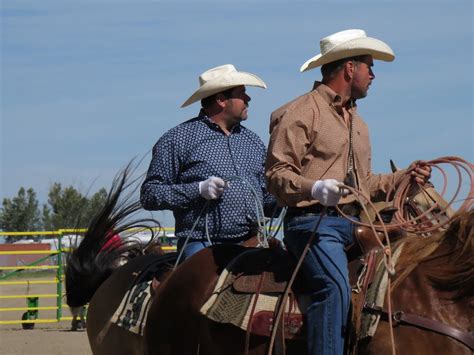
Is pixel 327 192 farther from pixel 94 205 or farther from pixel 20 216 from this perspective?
pixel 20 216

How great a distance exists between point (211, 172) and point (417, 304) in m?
1.99

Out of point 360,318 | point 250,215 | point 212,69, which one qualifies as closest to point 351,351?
point 360,318

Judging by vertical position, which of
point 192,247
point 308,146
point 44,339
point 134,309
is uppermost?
point 308,146

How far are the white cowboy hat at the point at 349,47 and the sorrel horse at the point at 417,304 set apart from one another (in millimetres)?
963

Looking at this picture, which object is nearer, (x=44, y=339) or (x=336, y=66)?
(x=336, y=66)

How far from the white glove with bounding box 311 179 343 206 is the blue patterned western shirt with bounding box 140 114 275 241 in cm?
161

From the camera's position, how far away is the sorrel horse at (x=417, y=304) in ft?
15.0

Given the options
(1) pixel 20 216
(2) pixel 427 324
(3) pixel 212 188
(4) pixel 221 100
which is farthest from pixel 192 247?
(1) pixel 20 216

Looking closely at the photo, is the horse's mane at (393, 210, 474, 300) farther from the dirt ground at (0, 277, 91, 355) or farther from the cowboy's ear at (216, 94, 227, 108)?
the dirt ground at (0, 277, 91, 355)

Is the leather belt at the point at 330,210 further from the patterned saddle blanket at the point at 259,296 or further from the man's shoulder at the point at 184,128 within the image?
the man's shoulder at the point at 184,128

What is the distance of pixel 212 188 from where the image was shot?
5.84m

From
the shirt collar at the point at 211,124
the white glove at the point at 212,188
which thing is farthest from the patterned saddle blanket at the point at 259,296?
the shirt collar at the point at 211,124

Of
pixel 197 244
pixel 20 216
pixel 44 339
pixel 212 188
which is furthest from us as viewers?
pixel 20 216

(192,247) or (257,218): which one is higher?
(257,218)
